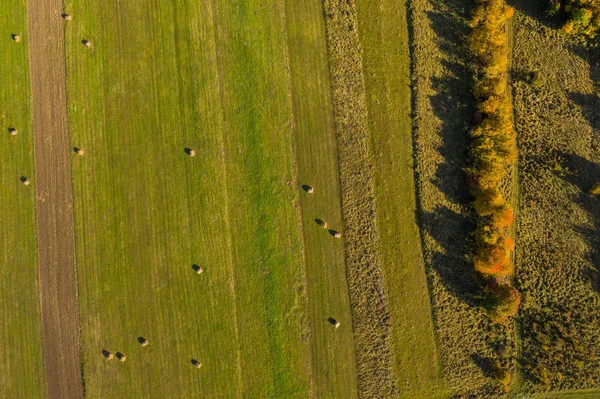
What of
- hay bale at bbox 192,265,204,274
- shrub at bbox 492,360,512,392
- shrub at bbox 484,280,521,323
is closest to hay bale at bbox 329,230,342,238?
hay bale at bbox 192,265,204,274

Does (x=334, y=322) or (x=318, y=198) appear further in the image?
(x=318, y=198)

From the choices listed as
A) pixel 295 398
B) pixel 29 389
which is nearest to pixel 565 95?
pixel 295 398

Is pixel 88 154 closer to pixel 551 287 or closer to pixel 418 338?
pixel 418 338

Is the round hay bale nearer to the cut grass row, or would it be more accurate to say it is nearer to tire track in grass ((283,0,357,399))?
the cut grass row

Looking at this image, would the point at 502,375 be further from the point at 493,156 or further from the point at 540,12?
the point at 540,12

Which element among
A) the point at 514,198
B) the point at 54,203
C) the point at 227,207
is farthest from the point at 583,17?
the point at 54,203

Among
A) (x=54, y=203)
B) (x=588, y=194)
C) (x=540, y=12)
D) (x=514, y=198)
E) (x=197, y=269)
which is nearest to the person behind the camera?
(x=197, y=269)

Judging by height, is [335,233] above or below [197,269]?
above
